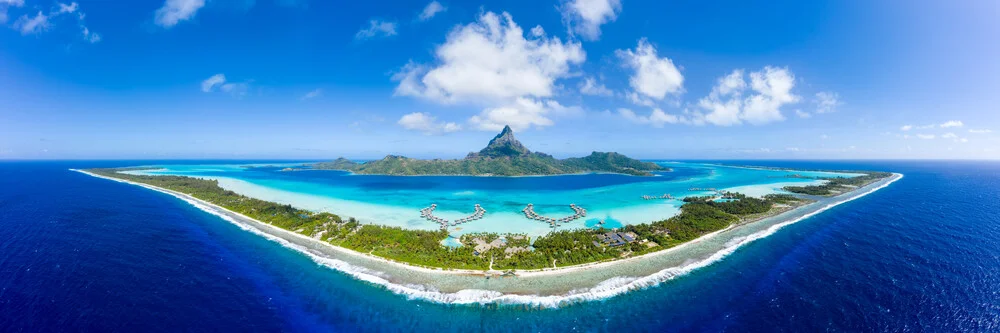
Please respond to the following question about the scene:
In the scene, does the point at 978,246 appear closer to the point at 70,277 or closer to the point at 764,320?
the point at 764,320

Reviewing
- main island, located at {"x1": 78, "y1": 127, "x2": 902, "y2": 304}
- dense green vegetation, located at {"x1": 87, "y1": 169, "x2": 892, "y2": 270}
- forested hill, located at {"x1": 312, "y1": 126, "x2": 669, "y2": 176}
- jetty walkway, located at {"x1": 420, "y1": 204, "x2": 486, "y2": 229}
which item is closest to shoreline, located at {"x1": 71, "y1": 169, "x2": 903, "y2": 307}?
main island, located at {"x1": 78, "y1": 127, "x2": 902, "y2": 304}

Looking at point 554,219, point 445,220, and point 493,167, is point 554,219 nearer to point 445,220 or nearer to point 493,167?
point 445,220

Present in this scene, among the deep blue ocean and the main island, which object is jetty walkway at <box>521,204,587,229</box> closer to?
the main island

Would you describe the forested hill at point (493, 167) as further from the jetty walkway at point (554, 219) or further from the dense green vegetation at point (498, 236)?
the dense green vegetation at point (498, 236)

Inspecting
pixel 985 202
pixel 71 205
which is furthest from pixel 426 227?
pixel 985 202

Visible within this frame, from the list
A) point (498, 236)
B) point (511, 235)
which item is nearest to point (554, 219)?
point (511, 235)

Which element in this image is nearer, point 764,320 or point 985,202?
point 764,320
